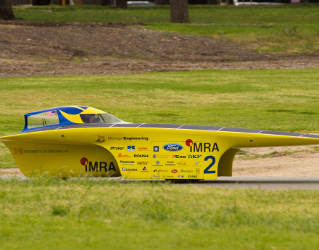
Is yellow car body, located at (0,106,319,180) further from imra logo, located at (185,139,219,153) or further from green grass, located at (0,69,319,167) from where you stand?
green grass, located at (0,69,319,167)

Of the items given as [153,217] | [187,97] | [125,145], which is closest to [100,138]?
[125,145]

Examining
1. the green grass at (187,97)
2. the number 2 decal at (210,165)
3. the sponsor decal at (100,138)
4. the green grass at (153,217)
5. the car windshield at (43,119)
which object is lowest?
the green grass at (187,97)

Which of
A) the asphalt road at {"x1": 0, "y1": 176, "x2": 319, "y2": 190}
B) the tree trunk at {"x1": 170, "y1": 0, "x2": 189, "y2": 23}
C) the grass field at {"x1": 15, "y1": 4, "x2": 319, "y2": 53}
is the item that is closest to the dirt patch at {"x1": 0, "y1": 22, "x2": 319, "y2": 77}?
the grass field at {"x1": 15, "y1": 4, "x2": 319, "y2": 53}

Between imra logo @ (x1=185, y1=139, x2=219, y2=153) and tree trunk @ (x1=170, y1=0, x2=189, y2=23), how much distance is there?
2809cm

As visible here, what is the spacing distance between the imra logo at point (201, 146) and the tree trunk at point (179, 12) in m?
28.1

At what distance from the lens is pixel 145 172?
10.8m

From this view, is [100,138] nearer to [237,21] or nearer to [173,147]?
[173,147]

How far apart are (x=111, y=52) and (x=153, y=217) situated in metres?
23.8

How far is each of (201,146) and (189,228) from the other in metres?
3.71

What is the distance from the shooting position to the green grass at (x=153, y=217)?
6.57 meters

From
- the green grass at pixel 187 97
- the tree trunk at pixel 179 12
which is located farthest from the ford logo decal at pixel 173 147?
the tree trunk at pixel 179 12

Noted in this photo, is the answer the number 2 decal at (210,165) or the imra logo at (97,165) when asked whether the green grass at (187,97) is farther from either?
the number 2 decal at (210,165)

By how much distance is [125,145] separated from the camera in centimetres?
1083

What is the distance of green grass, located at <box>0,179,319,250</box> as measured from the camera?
21.5ft
